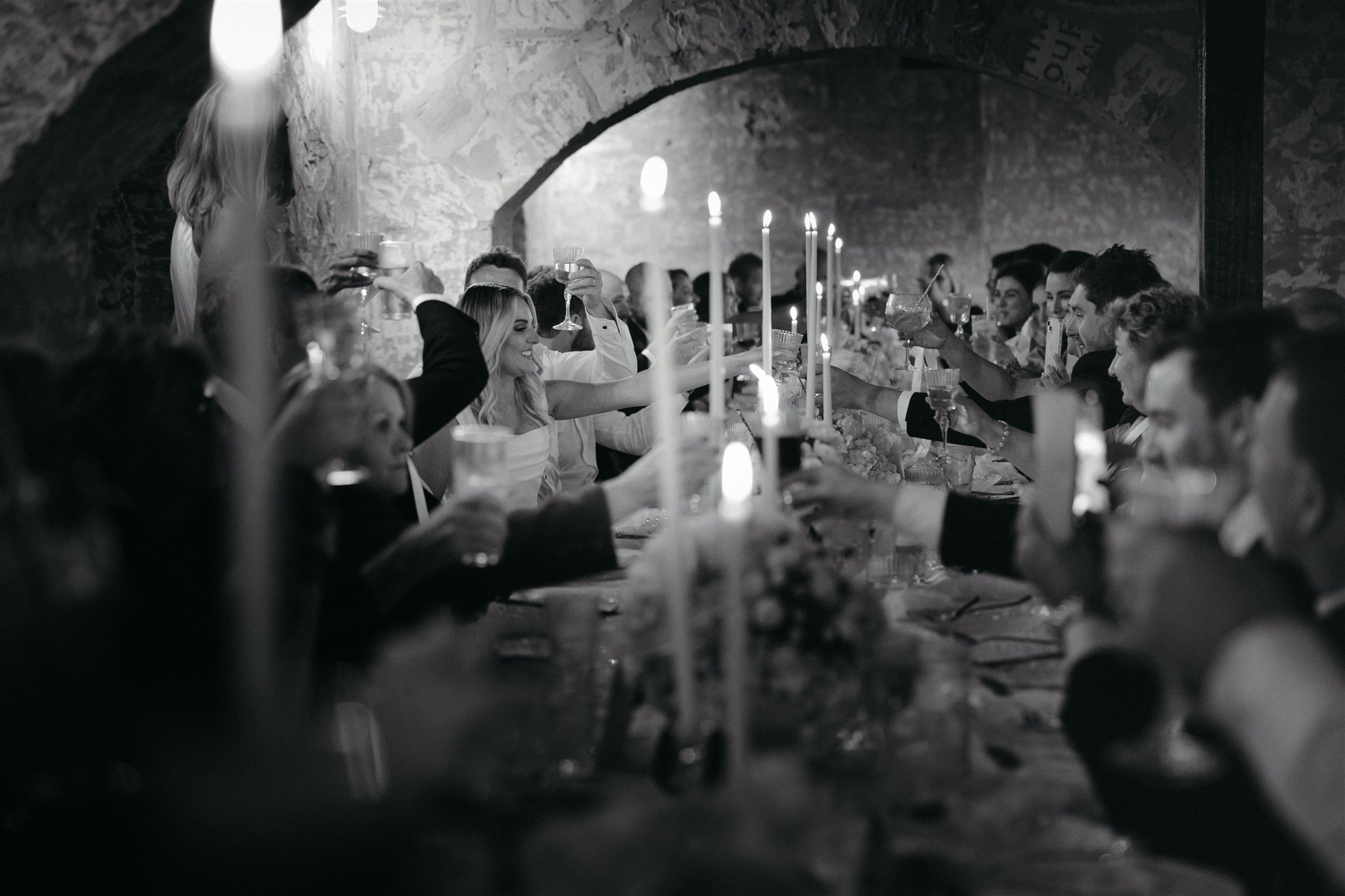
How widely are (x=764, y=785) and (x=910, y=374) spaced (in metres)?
5.50

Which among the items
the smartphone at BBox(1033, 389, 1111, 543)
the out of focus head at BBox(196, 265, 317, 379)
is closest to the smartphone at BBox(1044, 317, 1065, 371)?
the out of focus head at BBox(196, 265, 317, 379)

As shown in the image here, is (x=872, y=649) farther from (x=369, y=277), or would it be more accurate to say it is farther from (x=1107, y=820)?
(x=369, y=277)

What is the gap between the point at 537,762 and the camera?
1.51m

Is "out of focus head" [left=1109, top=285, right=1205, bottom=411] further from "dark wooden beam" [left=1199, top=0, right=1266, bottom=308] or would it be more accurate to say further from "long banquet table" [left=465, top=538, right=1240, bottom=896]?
"long banquet table" [left=465, top=538, right=1240, bottom=896]

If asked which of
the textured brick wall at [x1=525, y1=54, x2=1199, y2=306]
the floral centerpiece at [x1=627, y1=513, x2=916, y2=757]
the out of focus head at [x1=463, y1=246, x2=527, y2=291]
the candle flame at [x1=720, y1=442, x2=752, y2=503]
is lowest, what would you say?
the floral centerpiece at [x1=627, y1=513, x2=916, y2=757]

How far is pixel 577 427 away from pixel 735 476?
127 inches

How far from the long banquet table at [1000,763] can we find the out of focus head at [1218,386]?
16.2 inches

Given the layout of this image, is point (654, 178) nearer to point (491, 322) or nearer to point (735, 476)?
point (735, 476)

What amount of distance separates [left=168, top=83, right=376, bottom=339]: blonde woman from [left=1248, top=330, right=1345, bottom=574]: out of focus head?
87.2 inches

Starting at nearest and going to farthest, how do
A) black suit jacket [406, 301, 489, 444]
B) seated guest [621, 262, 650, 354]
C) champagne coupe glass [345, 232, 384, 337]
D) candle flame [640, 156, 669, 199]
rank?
1. candle flame [640, 156, 669, 199]
2. black suit jacket [406, 301, 489, 444]
3. champagne coupe glass [345, 232, 384, 337]
4. seated guest [621, 262, 650, 354]

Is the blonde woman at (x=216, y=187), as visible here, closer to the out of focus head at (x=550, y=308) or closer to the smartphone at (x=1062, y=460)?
the out of focus head at (x=550, y=308)

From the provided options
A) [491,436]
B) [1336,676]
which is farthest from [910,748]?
[491,436]

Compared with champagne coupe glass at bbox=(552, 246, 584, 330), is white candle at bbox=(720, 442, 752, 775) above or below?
below

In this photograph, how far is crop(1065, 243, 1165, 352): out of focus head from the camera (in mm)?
4406
